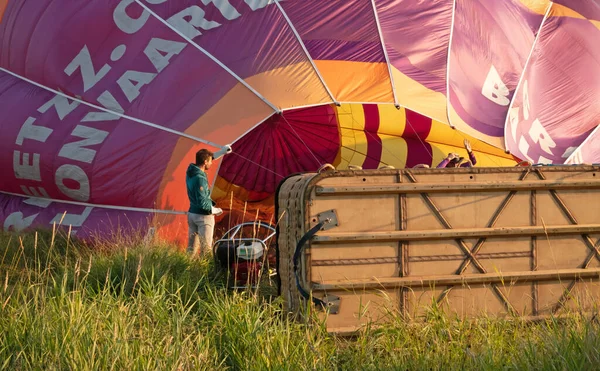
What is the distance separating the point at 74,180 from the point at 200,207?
2798 mm

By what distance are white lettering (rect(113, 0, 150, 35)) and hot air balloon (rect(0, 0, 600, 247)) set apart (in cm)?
2

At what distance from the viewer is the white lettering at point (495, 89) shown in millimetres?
10914

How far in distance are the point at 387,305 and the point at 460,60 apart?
640cm

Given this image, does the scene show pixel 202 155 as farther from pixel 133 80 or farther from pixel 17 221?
pixel 17 221

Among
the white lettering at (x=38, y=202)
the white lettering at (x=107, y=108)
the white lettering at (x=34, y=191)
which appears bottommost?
the white lettering at (x=38, y=202)

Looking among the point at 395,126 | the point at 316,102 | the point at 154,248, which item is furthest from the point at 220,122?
the point at 154,248

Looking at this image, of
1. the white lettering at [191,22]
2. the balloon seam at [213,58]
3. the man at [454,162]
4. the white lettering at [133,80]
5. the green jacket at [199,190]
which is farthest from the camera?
the white lettering at [191,22]

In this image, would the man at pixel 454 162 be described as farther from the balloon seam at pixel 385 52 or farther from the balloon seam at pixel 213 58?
the balloon seam at pixel 213 58

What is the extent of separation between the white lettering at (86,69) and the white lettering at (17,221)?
72.3 inches

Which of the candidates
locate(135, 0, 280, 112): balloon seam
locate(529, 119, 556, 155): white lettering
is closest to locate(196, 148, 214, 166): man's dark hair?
locate(135, 0, 280, 112): balloon seam

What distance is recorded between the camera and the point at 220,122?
9.73 meters

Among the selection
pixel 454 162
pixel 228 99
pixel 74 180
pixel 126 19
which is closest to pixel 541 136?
pixel 454 162

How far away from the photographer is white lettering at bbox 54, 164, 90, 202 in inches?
396

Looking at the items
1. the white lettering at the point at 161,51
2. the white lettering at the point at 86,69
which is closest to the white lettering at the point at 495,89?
the white lettering at the point at 161,51
